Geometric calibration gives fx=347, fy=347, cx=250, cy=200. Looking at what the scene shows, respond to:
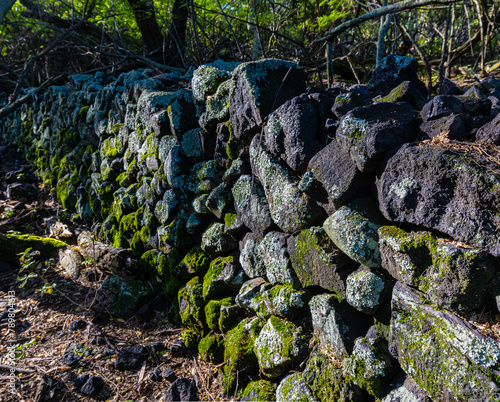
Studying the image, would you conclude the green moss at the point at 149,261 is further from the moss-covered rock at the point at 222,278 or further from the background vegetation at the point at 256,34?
the background vegetation at the point at 256,34

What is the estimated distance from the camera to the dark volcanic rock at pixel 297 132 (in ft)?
6.72

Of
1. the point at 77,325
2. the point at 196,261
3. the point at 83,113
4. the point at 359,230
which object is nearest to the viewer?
the point at 359,230

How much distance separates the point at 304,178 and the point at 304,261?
484 mm

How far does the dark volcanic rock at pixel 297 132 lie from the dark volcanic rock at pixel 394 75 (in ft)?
1.97

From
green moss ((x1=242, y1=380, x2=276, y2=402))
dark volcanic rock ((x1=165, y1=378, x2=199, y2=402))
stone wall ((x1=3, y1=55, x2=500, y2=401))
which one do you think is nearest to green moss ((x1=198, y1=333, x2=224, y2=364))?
stone wall ((x1=3, y1=55, x2=500, y2=401))

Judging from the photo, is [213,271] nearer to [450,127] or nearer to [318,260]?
[318,260]

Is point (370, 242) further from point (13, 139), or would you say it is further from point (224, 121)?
point (13, 139)


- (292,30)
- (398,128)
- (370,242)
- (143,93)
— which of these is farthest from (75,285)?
(292,30)

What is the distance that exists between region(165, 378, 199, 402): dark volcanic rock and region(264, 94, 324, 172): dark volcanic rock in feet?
5.36

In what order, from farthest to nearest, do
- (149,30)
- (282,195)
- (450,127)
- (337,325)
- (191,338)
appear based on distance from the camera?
(149,30), (191,338), (282,195), (337,325), (450,127)

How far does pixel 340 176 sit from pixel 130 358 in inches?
84.0

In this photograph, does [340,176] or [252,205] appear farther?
[252,205]

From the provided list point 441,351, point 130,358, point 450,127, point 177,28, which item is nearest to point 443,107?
point 450,127

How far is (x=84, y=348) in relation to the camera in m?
2.84
